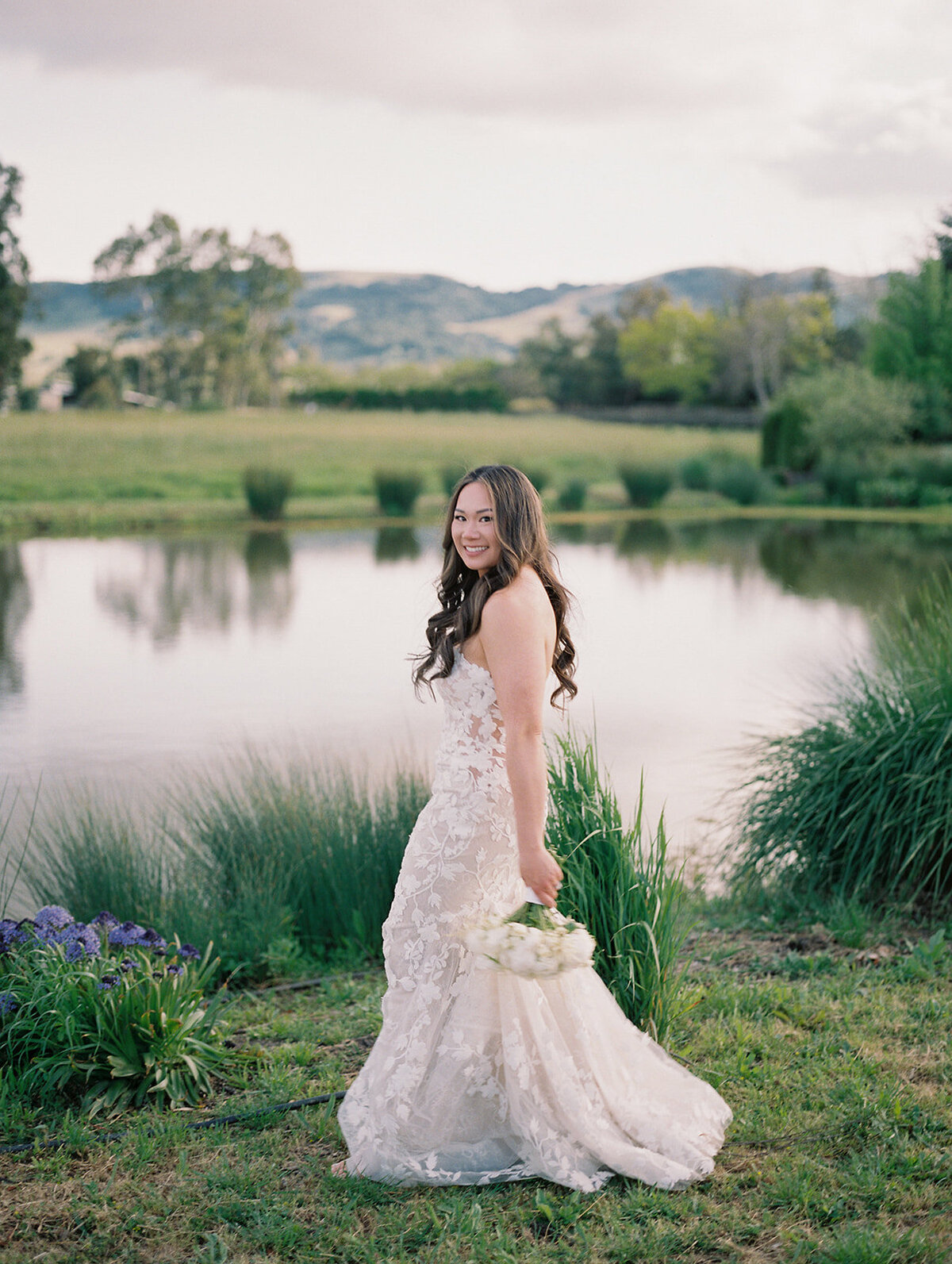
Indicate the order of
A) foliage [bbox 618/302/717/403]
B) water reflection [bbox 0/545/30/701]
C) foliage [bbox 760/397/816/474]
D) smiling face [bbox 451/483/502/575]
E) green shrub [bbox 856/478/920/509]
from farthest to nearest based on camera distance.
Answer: foliage [bbox 618/302/717/403], foliage [bbox 760/397/816/474], green shrub [bbox 856/478/920/509], water reflection [bbox 0/545/30/701], smiling face [bbox 451/483/502/575]

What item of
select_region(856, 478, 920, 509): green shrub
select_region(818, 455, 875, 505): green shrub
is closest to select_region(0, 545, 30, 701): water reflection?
select_region(818, 455, 875, 505): green shrub

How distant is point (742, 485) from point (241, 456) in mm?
13719

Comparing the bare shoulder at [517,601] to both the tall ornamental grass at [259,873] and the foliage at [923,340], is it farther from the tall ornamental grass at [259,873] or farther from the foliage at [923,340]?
the foliage at [923,340]

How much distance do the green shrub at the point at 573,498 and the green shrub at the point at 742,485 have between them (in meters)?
4.10

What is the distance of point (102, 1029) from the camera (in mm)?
2834

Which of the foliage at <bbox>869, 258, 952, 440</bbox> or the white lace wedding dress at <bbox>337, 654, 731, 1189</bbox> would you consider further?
the foliage at <bbox>869, 258, 952, 440</bbox>

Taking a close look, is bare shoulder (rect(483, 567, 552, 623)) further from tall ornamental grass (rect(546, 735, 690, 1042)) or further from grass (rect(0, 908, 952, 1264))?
grass (rect(0, 908, 952, 1264))

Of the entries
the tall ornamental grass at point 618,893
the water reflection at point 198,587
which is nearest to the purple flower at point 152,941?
the tall ornamental grass at point 618,893

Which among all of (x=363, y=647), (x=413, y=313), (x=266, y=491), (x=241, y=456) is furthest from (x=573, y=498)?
(x=413, y=313)

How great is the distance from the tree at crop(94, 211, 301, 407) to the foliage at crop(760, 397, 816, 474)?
24.8 metres

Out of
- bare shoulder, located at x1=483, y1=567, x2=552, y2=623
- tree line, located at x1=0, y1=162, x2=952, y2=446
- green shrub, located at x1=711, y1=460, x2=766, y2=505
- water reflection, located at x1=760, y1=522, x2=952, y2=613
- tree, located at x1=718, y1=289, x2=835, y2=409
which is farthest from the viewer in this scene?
tree, located at x1=718, y1=289, x2=835, y2=409

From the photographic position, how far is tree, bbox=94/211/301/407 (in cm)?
4509

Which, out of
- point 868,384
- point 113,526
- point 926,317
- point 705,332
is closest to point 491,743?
point 113,526

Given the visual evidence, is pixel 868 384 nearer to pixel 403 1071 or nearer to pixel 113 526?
pixel 113 526
